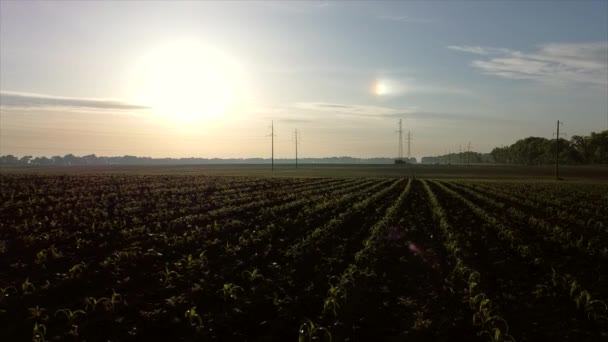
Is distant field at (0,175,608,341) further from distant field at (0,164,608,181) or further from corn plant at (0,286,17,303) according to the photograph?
distant field at (0,164,608,181)

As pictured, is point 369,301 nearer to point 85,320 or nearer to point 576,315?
point 576,315

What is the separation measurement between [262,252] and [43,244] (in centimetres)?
748

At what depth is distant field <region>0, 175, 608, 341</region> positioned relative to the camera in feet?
28.3

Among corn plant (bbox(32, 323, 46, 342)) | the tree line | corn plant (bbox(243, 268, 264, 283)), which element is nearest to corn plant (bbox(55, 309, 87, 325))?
corn plant (bbox(32, 323, 46, 342))

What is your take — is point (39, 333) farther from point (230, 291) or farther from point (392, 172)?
point (392, 172)

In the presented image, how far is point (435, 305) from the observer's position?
10094 millimetres

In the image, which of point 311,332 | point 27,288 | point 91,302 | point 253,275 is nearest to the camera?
point 311,332

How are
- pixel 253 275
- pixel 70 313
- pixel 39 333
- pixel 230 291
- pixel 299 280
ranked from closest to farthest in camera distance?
pixel 39 333
pixel 70 313
pixel 230 291
pixel 253 275
pixel 299 280

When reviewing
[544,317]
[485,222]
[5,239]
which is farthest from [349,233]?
[5,239]

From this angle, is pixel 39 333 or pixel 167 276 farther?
pixel 167 276

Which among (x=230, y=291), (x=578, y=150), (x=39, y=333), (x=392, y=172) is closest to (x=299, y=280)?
(x=230, y=291)

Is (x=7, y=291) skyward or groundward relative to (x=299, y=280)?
skyward

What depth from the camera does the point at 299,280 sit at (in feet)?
39.5

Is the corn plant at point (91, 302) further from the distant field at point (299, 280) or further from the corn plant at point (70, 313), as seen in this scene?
the corn plant at point (70, 313)
